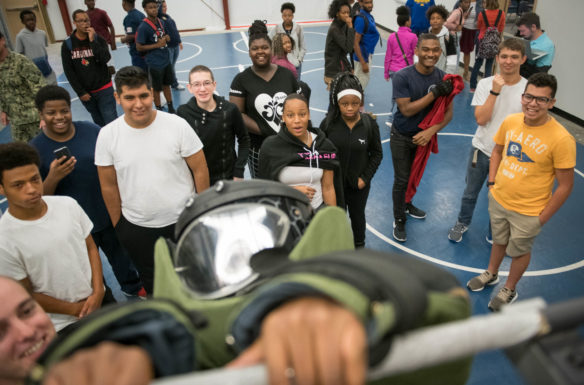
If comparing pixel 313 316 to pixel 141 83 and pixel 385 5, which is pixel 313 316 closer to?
pixel 141 83

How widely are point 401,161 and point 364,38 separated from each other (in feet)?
12.7

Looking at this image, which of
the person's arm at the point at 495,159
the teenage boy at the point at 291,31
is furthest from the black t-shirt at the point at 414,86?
the teenage boy at the point at 291,31

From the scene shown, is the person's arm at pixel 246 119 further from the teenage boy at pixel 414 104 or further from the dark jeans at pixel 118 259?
the dark jeans at pixel 118 259

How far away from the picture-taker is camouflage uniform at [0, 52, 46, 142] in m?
4.55

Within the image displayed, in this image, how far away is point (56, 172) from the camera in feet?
9.45

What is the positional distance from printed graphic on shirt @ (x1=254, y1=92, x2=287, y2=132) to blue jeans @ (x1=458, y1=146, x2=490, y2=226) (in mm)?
2023

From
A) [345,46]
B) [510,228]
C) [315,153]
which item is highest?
[345,46]

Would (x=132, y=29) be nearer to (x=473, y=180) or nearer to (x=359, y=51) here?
(x=359, y=51)

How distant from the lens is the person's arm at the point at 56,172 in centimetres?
288

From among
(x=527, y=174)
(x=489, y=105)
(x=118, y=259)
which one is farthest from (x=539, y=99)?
(x=118, y=259)

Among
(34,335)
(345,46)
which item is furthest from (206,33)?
(34,335)

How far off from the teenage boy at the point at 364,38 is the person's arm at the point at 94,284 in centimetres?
577

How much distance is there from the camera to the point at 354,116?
11.6 ft

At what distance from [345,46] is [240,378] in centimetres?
679
